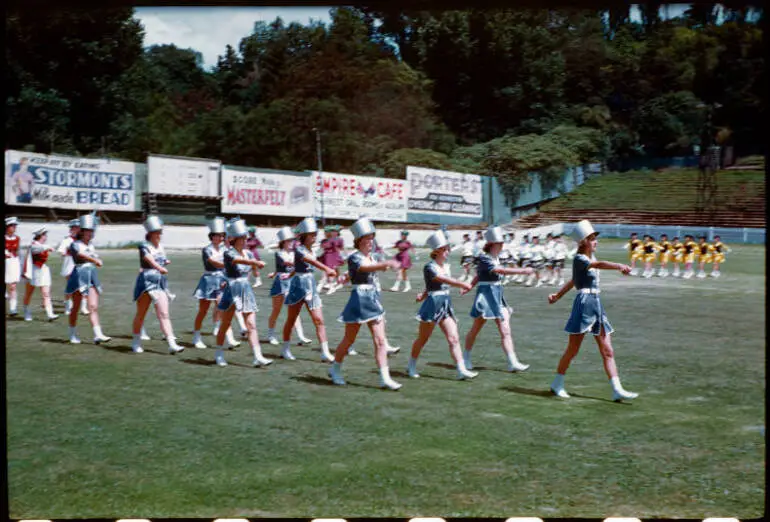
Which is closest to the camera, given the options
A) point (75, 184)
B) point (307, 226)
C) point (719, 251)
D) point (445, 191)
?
point (307, 226)

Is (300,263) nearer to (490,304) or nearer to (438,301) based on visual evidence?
(438,301)

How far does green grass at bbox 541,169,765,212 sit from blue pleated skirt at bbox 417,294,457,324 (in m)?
2.09

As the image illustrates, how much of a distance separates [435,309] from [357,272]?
936 mm

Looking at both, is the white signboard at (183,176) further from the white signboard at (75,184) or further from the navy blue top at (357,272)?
the navy blue top at (357,272)

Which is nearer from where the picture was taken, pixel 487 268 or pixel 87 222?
pixel 487 268

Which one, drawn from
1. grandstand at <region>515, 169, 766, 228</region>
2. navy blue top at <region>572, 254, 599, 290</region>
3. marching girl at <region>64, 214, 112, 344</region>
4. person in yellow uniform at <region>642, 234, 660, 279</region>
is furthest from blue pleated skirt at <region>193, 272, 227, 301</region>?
person in yellow uniform at <region>642, 234, 660, 279</region>

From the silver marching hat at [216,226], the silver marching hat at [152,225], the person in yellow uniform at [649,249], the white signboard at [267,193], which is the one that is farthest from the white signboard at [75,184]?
the person in yellow uniform at [649,249]

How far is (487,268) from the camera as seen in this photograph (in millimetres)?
8500

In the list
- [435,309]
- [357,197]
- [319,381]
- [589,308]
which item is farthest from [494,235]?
[357,197]

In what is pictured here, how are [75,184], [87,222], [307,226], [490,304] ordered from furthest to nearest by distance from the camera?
[75,184] → [87,222] → [307,226] → [490,304]

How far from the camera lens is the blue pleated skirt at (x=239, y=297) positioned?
28.6 ft

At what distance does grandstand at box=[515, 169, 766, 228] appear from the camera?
8.62 meters

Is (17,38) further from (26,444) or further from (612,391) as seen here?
(612,391)

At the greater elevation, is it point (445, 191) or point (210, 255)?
point (445, 191)
